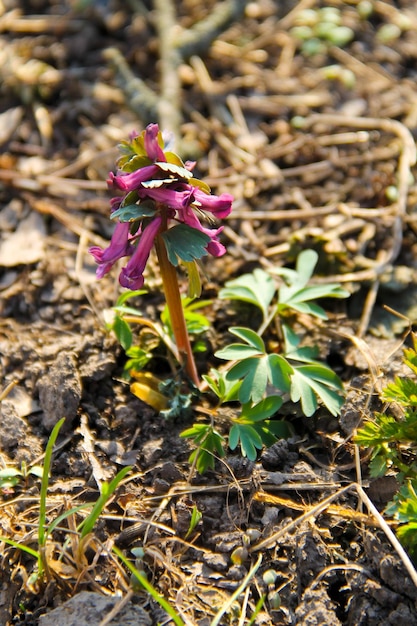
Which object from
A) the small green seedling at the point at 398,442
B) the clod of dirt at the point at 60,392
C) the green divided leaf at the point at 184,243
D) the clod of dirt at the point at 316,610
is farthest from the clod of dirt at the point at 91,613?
the green divided leaf at the point at 184,243

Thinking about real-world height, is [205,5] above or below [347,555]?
above

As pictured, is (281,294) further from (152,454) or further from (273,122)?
(273,122)

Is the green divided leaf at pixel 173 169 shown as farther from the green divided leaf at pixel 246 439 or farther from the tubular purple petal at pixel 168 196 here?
the green divided leaf at pixel 246 439

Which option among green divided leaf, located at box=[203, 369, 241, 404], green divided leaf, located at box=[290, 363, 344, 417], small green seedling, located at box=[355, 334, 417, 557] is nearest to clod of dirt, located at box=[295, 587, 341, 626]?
small green seedling, located at box=[355, 334, 417, 557]

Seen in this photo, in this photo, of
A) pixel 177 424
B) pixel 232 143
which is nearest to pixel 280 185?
pixel 232 143

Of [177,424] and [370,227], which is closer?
[177,424]

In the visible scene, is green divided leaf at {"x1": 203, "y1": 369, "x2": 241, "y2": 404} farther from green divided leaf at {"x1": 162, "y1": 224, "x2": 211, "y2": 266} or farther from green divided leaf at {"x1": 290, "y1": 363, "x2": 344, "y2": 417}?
green divided leaf at {"x1": 162, "y1": 224, "x2": 211, "y2": 266}

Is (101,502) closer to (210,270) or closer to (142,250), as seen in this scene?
(142,250)
